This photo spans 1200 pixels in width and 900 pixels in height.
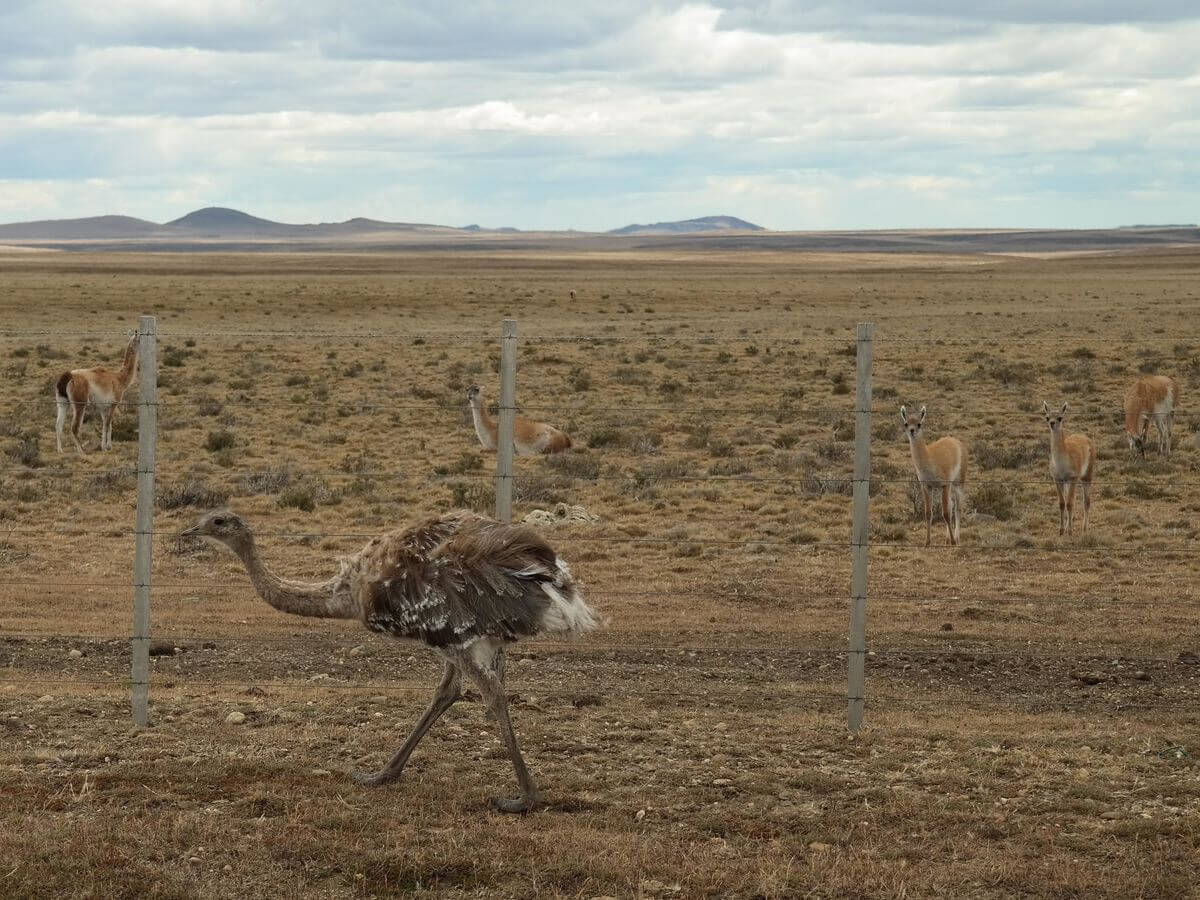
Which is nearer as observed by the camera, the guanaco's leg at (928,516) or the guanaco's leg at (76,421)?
the guanaco's leg at (928,516)

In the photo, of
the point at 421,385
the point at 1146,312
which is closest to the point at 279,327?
the point at 421,385

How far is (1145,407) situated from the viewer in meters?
20.7

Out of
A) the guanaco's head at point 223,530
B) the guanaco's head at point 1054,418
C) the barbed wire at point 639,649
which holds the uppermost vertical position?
the guanaco's head at point 223,530

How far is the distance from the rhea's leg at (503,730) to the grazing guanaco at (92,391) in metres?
15.3

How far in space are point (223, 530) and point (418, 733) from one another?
1397mm

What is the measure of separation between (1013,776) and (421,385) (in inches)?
945

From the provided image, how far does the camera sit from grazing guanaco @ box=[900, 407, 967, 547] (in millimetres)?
15539

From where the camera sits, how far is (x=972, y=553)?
15.2m

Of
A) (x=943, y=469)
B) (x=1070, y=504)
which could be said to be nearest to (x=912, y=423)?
(x=943, y=469)

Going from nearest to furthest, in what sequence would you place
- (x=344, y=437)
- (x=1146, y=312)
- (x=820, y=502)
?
(x=820, y=502)
(x=344, y=437)
(x=1146, y=312)

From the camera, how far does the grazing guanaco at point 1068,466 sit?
52.0ft

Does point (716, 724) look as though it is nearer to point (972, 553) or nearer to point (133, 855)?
point (133, 855)

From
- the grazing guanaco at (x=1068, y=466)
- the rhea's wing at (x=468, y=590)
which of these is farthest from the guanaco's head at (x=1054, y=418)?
the rhea's wing at (x=468, y=590)

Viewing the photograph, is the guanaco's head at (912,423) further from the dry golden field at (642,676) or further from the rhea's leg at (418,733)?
the rhea's leg at (418,733)
